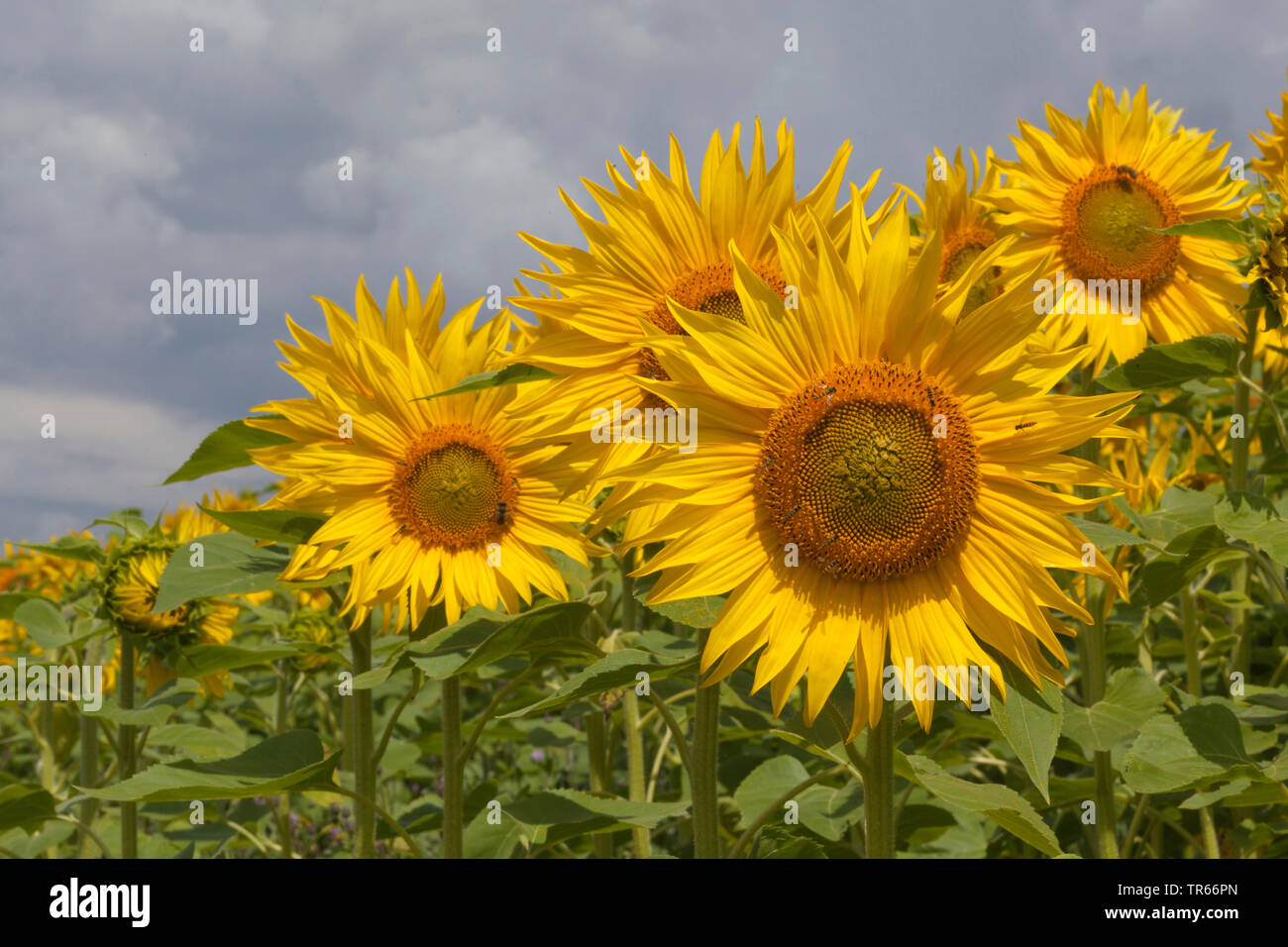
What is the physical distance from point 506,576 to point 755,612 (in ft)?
4.25

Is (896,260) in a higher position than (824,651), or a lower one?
higher

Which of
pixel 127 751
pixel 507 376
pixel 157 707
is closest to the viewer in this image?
pixel 507 376

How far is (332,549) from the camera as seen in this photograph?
2.88 m

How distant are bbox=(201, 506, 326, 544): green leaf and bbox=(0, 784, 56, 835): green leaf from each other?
0.95m

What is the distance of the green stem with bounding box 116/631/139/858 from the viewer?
337cm

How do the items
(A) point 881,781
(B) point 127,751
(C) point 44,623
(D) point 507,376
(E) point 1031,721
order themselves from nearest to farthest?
(E) point 1031,721, (A) point 881,781, (D) point 507,376, (B) point 127,751, (C) point 44,623

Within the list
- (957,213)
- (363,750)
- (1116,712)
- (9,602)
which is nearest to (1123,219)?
(957,213)

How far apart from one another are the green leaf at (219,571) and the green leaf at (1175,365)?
2459mm

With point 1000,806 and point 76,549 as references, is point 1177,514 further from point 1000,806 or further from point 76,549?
point 76,549

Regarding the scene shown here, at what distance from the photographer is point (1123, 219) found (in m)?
3.63

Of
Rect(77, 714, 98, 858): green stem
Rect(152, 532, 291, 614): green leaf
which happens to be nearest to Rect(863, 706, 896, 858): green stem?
Rect(152, 532, 291, 614): green leaf

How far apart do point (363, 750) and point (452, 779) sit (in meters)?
0.34
